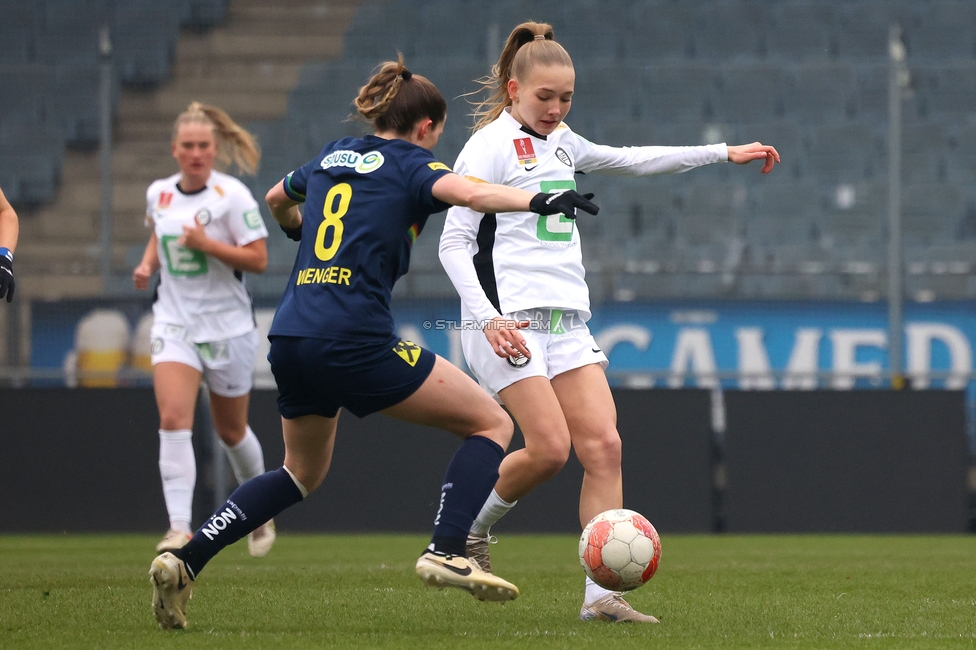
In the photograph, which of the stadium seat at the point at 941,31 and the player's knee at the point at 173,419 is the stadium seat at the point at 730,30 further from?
the player's knee at the point at 173,419

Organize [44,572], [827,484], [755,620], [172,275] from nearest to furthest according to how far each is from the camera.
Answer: [755,620]
[44,572]
[172,275]
[827,484]

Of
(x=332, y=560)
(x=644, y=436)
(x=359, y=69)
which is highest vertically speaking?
(x=359, y=69)

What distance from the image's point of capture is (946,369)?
1039 centimetres

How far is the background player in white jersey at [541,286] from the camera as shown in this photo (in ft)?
14.4

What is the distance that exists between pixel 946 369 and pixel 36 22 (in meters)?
9.00

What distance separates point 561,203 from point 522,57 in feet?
3.94

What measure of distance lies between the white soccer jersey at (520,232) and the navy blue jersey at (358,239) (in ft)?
1.47

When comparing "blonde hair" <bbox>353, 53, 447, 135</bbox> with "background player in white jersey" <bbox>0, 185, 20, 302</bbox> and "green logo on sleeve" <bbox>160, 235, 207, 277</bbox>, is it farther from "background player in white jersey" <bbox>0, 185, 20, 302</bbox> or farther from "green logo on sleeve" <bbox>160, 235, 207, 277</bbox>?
"green logo on sleeve" <bbox>160, 235, 207, 277</bbox>

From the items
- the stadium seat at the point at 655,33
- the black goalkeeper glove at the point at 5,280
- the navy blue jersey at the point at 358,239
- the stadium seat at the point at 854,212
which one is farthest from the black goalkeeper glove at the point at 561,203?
the stadium seat at the point at 655,33

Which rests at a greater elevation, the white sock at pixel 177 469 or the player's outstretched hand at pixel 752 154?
the player's outstretched hand at pixel 752 154

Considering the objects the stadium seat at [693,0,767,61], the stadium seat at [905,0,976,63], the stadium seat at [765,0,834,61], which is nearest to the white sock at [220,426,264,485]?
the stadium seat at [693,0,767,61]

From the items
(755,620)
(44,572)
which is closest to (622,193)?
(44,572)

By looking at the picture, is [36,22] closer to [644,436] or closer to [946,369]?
[644,436]

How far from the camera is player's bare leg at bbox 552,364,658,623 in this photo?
14.5 ft
